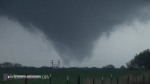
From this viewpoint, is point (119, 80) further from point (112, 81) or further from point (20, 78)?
point (20, 78)

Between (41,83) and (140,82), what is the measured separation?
26.4ft

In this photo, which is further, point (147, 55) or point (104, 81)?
point (147, 55)

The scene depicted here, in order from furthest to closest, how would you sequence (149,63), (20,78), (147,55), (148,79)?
1. (147,55)
2. (149,63)
3. (148,79)
4. (20,78)

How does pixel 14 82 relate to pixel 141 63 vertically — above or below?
below

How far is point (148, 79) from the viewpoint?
38.5m

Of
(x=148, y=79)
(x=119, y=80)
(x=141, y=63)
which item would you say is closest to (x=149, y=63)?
(x=141, y=63)

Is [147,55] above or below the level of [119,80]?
above

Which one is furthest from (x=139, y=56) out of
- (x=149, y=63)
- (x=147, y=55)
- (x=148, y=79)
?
(x=148, y=79)

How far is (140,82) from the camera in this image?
34.8m

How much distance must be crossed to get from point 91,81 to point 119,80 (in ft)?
17.4

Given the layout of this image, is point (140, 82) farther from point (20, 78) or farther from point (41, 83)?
point (20, 78)

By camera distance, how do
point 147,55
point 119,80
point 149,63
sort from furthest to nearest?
point 147,55 → point 149,63 → point 119,80

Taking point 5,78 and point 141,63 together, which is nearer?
point 5,78

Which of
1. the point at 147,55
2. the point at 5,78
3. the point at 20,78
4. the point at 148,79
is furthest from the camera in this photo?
the point at 147,55
